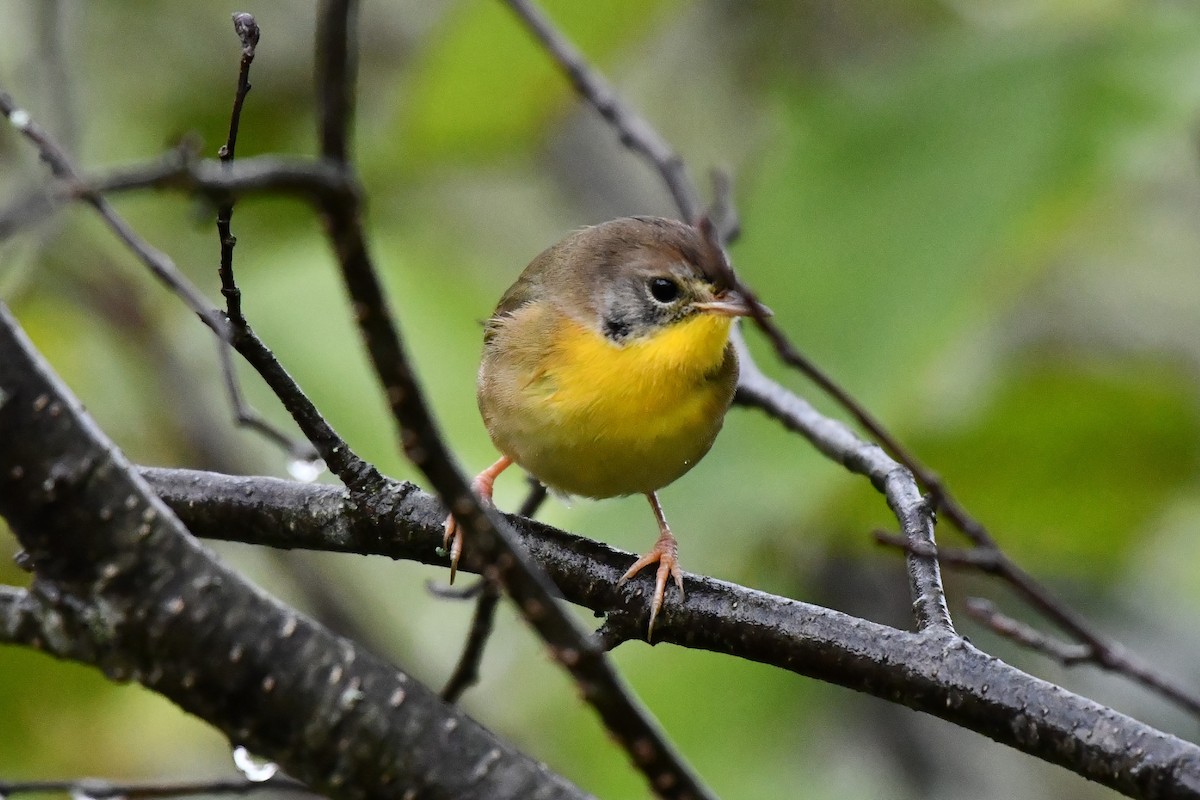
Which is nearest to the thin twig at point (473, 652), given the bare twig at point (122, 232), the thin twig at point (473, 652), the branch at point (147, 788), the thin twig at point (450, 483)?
the thin twig at point (473, 652)

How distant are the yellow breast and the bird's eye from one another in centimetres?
10

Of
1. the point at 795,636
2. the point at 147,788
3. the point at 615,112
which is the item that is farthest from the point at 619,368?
the point at 147,788

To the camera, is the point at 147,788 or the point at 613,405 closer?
the point at 147,788

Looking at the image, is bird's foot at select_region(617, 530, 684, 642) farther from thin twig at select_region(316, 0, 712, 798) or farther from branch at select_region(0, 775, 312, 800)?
thin twig at select_region(316, 0, 712, 798)

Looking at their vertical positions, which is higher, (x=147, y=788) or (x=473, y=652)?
(x=473, y=652)

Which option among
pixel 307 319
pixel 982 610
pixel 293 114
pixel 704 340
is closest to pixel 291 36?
pixel 293 114

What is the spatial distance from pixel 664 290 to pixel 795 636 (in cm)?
151

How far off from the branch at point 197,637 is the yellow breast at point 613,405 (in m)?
1.54

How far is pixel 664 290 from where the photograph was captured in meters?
3.88

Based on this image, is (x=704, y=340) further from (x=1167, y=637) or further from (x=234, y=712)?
(x=1167, y=637)

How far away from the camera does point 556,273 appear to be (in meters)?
4.18

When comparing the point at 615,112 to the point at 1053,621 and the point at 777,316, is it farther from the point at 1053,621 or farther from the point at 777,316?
the point at 1053,621

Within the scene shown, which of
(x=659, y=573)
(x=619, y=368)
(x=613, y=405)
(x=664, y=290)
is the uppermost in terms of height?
(x=664, y=290)

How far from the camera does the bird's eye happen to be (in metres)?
3.87
